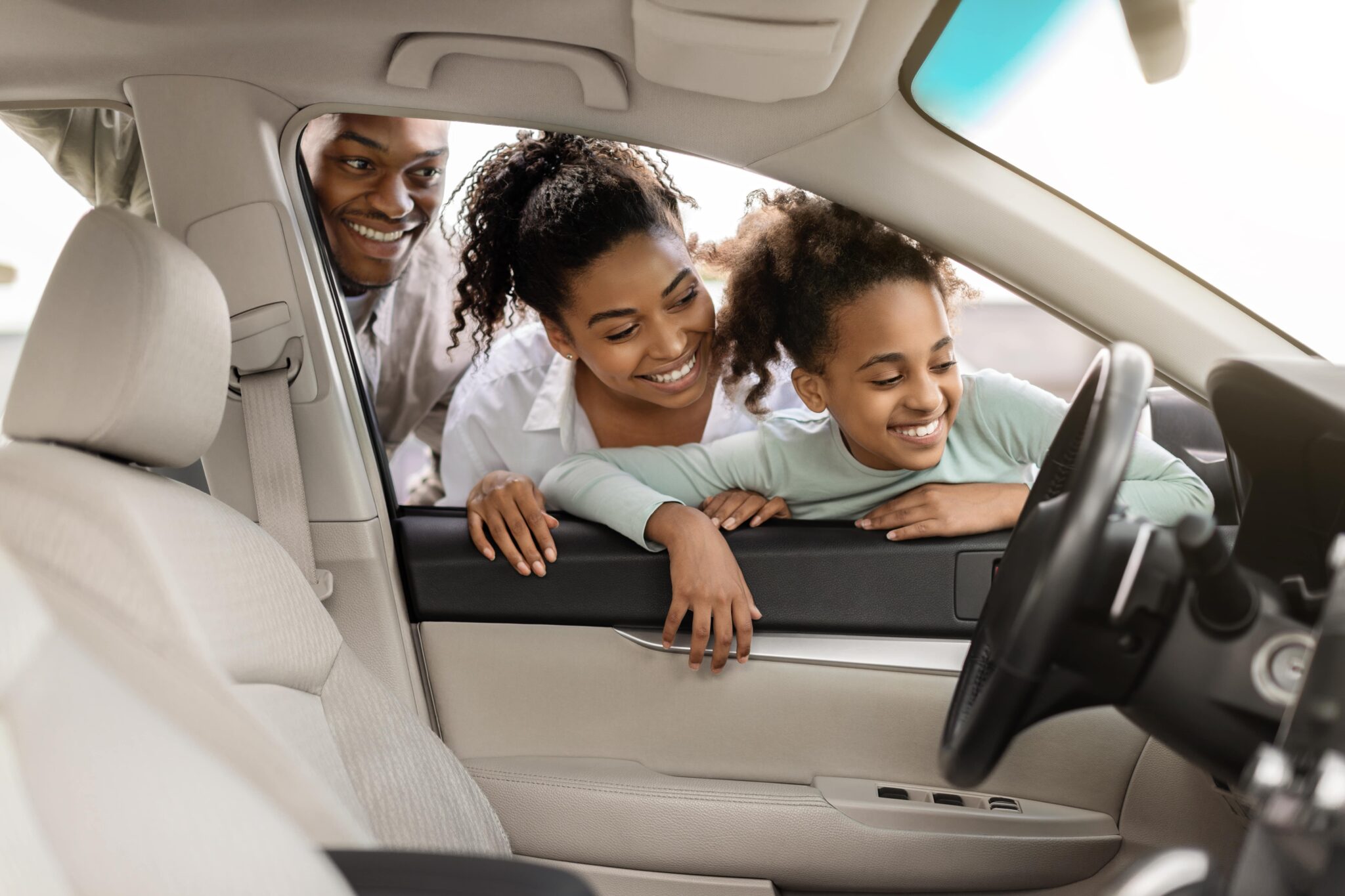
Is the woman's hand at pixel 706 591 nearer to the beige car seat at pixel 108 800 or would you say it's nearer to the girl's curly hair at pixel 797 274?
the girl's curly hair at pixel 797 274

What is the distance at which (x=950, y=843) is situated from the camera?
1.25 m

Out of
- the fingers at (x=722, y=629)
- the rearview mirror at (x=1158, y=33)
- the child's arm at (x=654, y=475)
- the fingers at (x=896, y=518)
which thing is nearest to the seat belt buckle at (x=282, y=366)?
the child's arm at (x=654, y=475)

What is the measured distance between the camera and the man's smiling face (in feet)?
4.66

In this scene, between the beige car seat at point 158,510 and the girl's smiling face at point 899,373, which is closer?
the beige car seat at point 158,510

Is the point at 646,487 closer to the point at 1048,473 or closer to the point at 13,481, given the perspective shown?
the point at 1048,473

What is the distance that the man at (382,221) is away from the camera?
138 centimetres

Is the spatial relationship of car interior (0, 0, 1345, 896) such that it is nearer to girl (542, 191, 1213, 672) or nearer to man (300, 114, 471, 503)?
girl (542, 191, 1213, 672)

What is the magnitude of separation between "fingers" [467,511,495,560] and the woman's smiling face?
0.29 metres

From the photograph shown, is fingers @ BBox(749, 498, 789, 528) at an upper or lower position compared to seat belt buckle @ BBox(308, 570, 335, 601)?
upper

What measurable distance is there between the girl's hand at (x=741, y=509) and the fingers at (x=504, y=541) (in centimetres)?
25

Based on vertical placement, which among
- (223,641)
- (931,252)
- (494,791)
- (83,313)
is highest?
(931,252)

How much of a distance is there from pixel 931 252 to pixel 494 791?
88 cm

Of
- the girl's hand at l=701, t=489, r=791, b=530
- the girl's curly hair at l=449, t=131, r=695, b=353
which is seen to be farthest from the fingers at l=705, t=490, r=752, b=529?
the girl's curly hair at l=449, t=131, r=695, b=353

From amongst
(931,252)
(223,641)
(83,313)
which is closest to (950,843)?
(931,252)
